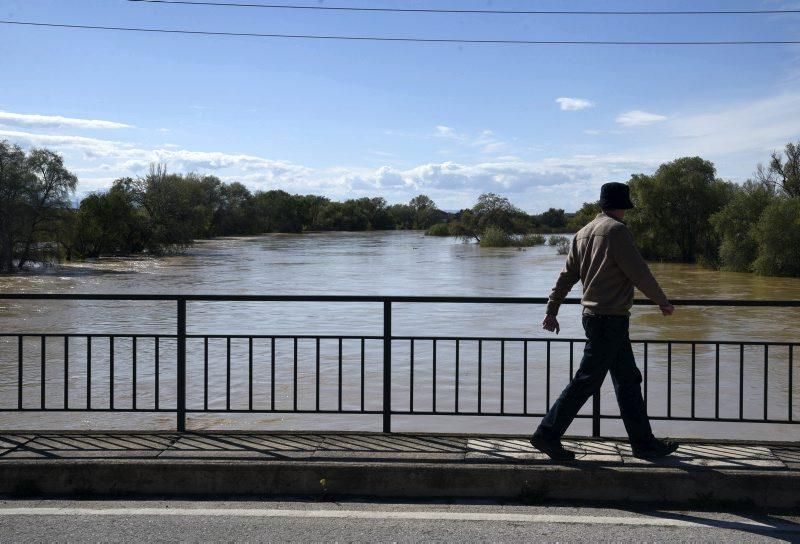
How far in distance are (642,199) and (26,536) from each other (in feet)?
200

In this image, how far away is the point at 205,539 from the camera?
486 cm

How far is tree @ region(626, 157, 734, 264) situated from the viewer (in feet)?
201

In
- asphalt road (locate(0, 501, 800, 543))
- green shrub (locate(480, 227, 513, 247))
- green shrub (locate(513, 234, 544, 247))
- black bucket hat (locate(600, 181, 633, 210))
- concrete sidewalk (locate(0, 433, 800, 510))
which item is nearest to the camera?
asphalt road (locate(0, 501, 800, 543))

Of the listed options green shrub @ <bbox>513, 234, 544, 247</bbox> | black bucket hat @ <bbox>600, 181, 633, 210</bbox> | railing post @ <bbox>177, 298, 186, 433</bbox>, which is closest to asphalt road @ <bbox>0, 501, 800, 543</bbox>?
railing post @ <bbox>177, 298, 186, 433</bbox>

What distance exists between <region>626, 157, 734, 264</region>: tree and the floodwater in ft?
47.7

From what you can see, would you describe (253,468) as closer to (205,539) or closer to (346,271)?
(205,539)

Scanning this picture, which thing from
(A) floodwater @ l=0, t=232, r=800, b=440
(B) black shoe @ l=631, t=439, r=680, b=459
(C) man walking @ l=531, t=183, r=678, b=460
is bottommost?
(A) floodwater @ l=0, t=232, r=800, b=440

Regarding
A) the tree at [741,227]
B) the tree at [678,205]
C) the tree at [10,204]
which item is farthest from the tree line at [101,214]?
the tree at [741,227]

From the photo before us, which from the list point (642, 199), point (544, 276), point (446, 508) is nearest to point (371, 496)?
point (446, 508)

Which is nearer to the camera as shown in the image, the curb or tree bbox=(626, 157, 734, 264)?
the curb

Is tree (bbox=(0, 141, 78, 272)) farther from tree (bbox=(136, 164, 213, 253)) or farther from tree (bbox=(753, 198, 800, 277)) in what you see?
tree (bbox=(753, 198, 800, 277))

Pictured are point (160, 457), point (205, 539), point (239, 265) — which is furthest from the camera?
point (239, 265)

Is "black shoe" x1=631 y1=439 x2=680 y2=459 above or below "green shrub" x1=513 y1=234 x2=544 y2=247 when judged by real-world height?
below

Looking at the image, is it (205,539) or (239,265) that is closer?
(205,539)
